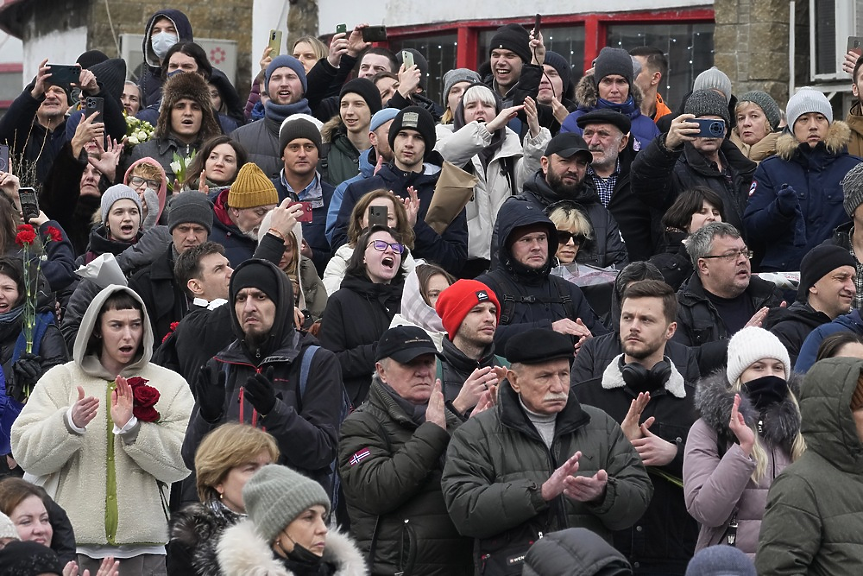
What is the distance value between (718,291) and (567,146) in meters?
1.57

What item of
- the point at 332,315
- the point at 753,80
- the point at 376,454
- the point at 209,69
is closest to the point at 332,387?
the point at 376,454

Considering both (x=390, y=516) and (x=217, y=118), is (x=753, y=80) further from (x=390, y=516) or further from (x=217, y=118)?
(x=390, y=516)

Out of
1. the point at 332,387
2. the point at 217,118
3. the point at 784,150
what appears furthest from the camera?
the point at 217,118

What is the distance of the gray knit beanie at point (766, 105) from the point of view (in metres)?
11.9

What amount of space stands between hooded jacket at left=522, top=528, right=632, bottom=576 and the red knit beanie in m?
2.84

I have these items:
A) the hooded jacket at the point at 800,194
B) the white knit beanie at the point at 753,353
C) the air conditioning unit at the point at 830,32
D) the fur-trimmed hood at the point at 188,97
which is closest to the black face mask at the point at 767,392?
the white knit beanie at the point at 753,353

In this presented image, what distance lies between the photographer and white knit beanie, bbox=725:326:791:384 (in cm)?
683

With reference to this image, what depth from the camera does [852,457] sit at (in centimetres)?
559

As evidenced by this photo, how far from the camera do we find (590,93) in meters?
11.4

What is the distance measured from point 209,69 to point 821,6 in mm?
5290

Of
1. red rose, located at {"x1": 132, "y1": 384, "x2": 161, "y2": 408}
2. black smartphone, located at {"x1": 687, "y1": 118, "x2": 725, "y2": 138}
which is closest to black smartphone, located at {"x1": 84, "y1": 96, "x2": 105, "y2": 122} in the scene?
black smartphone, located at {"x1": 687, "y1": 118, "x2": 725, "y2": 138}

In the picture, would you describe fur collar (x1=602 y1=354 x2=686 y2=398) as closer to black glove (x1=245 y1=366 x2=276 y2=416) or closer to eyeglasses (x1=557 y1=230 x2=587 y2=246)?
black glove (x1=245 y1=366 x2=276 y2=416)

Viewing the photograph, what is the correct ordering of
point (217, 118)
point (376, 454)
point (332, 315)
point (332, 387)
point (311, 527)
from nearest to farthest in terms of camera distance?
point (311, 527) → point (376, 454) → point (332, 387) → point (332, 315) → point (217, 118)

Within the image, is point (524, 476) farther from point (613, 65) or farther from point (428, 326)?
point (613, 65)
